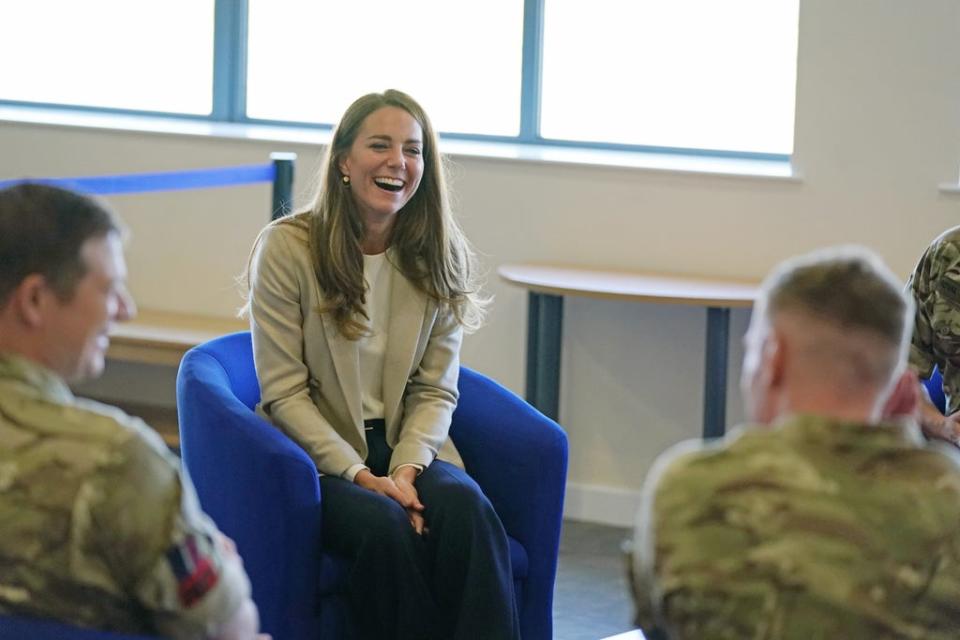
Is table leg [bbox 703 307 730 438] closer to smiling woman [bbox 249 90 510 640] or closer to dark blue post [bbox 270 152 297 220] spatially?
smiling woman [bbox 249 90 510 640]

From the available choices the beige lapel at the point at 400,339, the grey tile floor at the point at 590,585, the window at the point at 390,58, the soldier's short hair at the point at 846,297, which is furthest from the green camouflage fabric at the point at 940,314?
the window at the point at 390,58

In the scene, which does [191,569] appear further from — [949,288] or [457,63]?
[457,63]

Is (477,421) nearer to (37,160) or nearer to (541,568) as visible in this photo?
(541,568)

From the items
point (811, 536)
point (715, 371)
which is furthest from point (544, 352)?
point (811, 536)

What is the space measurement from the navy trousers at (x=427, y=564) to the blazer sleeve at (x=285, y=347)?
9 cm

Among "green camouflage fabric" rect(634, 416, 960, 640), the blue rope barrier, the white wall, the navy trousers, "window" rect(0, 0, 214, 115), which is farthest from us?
"window" rect(0, 0, 214, 115)

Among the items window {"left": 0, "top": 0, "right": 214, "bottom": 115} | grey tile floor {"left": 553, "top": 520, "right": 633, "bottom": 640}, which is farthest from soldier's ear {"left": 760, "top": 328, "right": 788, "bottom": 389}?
window {"left": 0, "top": 0, "right": 214, "bottom": 115}

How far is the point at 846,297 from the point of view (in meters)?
1.50

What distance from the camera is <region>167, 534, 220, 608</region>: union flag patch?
156 cm

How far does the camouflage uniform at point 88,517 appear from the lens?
1.50 m

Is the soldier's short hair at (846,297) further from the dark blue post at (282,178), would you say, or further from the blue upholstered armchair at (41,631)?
the dark blue post at (282,178)

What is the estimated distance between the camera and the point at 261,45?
4996 millimetres

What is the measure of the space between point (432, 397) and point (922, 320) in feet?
3.26

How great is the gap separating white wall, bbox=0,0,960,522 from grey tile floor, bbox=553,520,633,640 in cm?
17
